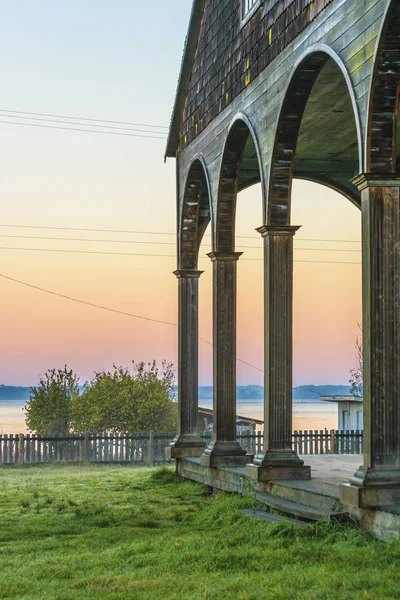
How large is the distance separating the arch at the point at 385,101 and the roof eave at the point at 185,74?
8.92m

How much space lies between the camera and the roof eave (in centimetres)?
1842

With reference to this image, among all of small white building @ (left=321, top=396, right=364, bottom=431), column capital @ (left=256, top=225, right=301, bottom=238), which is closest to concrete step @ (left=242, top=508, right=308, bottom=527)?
column capital @ (left=256, top=225, right=301, bottom=238)

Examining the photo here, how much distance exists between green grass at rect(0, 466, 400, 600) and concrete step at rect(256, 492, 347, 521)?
0.20m

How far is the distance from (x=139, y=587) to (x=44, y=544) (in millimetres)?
2912

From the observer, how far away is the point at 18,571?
32.4 ft

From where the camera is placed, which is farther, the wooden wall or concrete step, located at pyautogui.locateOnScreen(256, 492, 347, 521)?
concrete step, located at pyautogui.locateOnScreen(256, 492, 347, 521)

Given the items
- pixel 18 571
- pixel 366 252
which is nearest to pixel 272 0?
pixel 366 252

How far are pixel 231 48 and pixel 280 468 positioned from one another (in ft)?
23.0

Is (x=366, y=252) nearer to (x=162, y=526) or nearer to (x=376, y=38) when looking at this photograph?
(x=376, y=38)

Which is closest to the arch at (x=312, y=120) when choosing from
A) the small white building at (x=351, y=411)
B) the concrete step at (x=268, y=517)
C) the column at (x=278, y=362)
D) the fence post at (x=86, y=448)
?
the column at (x=278, y=362)

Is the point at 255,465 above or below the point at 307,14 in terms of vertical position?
below

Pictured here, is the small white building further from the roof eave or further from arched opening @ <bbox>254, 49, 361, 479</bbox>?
arched opening @ <bbox>254, 49, 361, 479</bbox>

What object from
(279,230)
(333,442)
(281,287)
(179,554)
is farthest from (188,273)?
(179,554)

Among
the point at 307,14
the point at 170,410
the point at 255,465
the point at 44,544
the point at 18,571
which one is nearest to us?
the point at 18,571
